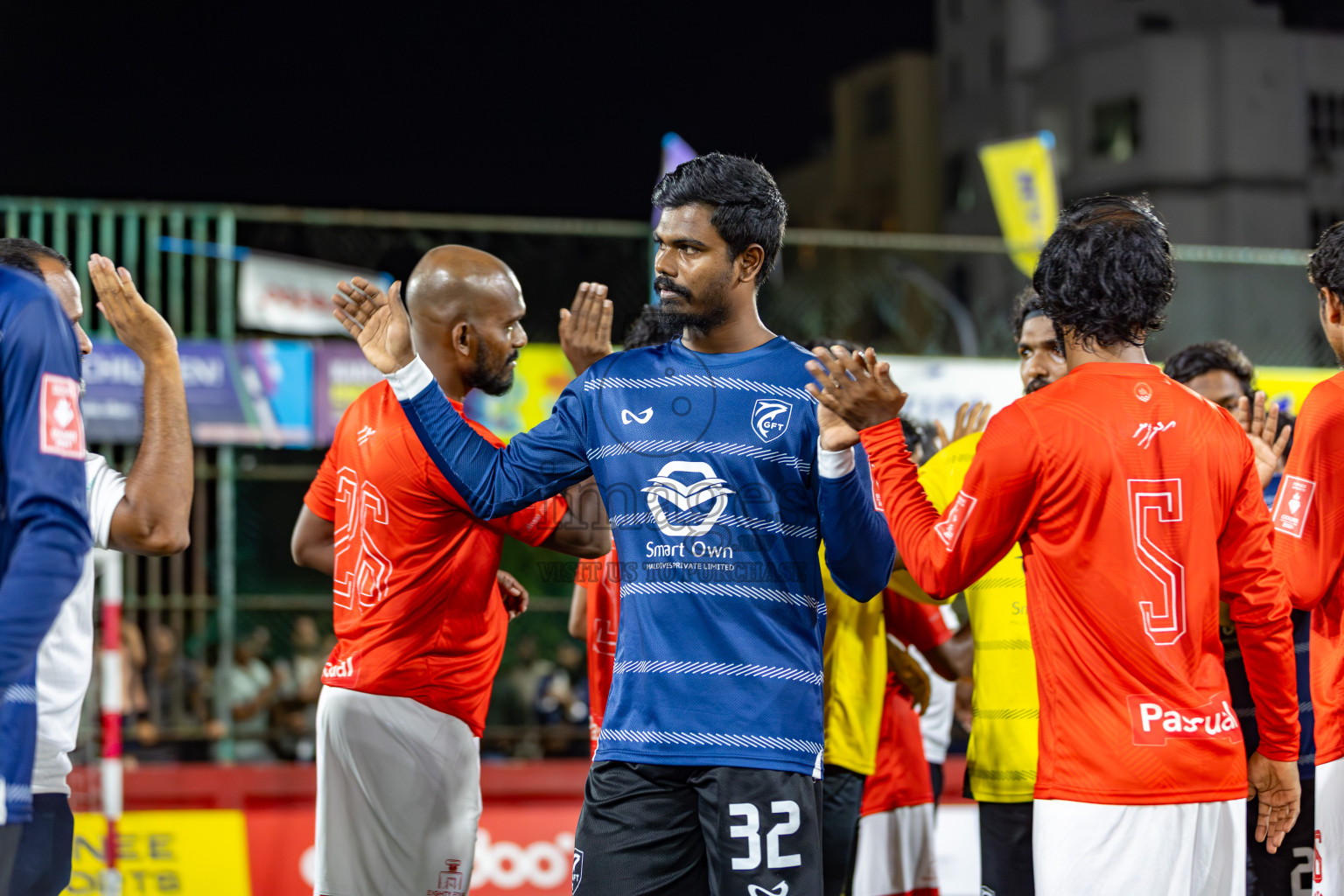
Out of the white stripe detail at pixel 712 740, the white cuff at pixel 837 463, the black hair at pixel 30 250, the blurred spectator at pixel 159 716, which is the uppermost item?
the black hair at pixel 30 250

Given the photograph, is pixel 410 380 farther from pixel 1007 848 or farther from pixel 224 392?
pixel 224 392

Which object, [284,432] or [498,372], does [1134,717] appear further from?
[284,432]

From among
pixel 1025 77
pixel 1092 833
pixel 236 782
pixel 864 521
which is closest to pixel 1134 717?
pixel 1092 833

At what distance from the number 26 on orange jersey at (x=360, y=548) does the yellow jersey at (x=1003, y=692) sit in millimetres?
1722

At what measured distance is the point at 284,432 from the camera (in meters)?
9.61

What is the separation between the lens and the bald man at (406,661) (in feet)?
12.0

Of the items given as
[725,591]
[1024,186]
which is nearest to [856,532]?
[725,591]

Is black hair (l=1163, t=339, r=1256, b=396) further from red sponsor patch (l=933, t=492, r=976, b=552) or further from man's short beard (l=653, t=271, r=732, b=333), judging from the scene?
man's short beard (l=653, t=271, r=732, b=333)

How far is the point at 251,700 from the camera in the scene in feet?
36.0

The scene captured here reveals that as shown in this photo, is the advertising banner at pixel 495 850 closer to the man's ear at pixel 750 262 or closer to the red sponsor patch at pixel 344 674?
the red sponsor patch at pixel 344 674

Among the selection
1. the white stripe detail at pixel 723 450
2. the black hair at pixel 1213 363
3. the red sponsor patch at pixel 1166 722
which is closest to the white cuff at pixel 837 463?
the white stripe detail at pixel 723 450

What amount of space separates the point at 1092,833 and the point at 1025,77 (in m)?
41.1

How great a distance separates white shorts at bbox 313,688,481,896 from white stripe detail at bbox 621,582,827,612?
113 cm

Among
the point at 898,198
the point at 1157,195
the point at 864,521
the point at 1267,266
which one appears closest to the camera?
the point at 864,521
